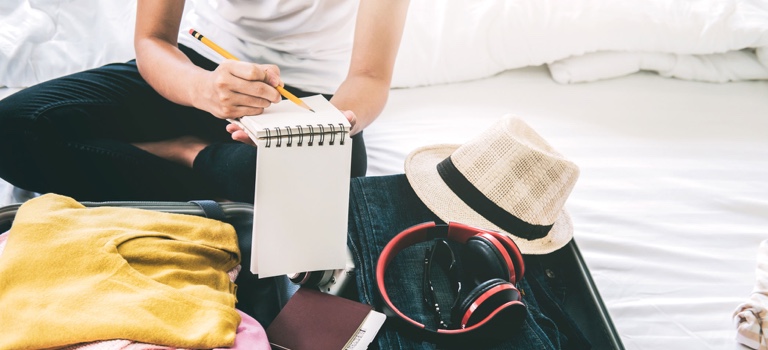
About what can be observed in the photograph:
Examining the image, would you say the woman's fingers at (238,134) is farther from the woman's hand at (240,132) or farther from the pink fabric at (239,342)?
the pink fabric at (239,342)

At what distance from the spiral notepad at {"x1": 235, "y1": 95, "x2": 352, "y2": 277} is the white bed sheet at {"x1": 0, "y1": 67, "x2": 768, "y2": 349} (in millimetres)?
385

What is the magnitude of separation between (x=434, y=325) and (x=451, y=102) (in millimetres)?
649

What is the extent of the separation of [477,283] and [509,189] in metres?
0.16

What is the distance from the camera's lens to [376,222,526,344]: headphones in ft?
2.05

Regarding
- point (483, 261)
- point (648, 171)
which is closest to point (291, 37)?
point (483, 261)

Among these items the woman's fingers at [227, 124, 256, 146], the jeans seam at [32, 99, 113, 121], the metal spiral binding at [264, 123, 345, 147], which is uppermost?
the metal spiral binding at [264, 123, 345, 147]

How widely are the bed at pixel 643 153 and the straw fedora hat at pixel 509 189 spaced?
166mm

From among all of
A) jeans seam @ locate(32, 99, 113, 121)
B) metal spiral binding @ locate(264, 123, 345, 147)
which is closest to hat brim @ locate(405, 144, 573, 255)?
metal spiral binding @ locate(264, 123, 345, 147)

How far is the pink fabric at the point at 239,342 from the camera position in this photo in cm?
54

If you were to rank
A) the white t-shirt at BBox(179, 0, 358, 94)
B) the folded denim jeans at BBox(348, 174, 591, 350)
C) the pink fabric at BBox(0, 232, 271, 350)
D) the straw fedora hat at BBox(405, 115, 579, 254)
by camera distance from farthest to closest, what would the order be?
the white t-shirt at BBox(179, 0, 358, 94) → the straw fedora hat at BBox(405, 115, 579, 254) → the folded denim jeans at BBox(348, 174, 591, 350) → the pink fabric at BBox(0, 232, 271, 350)

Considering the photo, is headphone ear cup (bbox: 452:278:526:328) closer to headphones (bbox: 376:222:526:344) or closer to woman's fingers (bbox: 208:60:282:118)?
headphones (bbox: 376:222:526:344)

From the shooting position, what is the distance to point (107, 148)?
36.6 inches

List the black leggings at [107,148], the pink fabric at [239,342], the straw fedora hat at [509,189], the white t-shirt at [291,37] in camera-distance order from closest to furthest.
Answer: the pink fabric at [239,342], the straw fedora hat at [509,189], the black leggings at [107,148], the white t-shirt at [291,37]

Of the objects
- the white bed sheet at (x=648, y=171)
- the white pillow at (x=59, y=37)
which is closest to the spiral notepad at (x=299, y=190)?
the white bed sheet at (x=648, y=171)
